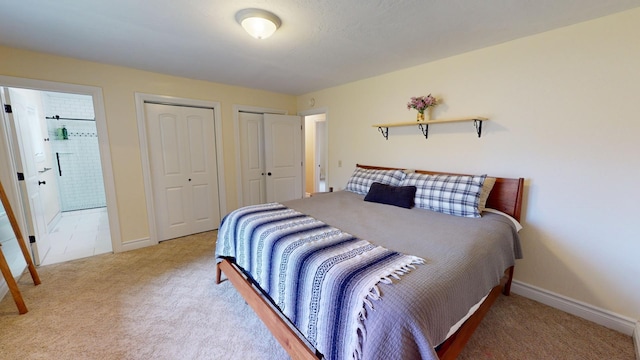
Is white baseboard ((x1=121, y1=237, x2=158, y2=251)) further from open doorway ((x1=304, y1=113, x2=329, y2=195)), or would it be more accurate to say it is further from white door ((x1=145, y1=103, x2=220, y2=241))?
open doorway ((x1=304, y1=113, x2=329, y2=195))

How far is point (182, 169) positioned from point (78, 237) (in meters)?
1.79

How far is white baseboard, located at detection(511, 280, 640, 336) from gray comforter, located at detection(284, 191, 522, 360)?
51cm

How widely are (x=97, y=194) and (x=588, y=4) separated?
7320 millimetres

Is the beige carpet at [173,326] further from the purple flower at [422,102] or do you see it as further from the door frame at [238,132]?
the purple flower at [422,102]

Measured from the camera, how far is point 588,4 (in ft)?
5.07

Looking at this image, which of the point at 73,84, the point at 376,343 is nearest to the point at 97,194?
Answer: the point at 73,84

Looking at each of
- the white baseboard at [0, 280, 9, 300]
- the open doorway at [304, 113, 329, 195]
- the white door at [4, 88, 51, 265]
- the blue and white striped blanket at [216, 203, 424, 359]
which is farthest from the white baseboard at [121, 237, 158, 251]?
the open doorway at [304, 113, 329, 195]

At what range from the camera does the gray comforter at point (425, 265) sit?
3.09 feet

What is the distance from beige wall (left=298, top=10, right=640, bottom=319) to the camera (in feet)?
5.52

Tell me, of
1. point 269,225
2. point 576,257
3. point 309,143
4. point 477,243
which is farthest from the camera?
point 309,143

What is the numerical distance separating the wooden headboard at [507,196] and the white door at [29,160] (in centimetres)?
472

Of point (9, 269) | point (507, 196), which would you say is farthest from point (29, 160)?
point (507, 196)

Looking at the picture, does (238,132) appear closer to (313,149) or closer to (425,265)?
(313,149)

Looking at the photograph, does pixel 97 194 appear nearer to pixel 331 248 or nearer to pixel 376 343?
pixel 331 248
